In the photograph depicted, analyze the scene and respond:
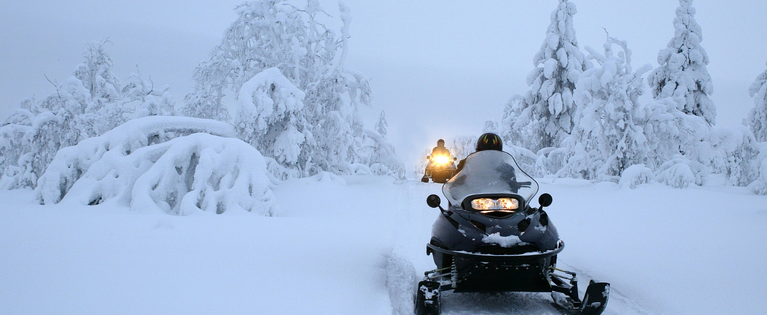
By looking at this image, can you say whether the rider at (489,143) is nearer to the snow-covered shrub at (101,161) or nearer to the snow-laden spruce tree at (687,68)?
the snow-covered shrub at (101,161)

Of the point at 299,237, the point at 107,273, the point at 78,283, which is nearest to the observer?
the point at 78,283

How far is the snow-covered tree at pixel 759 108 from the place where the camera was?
25.1 m

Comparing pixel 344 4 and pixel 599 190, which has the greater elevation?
pixel 344 4

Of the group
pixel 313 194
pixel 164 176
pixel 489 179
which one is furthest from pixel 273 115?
pixel 489 179

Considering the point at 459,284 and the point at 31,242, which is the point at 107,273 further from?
the point at 459,284

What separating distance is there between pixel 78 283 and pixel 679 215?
10.5 m

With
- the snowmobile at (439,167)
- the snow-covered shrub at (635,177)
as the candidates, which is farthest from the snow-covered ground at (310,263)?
the snowmobile at (439,167)

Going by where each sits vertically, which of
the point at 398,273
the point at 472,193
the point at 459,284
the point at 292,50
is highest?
the point at 292,50

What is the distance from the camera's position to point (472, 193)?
4.39 meters

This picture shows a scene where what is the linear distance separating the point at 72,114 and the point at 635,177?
22.7 m

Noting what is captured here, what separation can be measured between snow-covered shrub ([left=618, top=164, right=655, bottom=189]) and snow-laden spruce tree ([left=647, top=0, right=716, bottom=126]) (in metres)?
11.4

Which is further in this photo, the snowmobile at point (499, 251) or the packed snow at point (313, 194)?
the packed snow at point (313, 194)

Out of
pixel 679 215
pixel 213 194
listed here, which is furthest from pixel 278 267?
pixel 679 215

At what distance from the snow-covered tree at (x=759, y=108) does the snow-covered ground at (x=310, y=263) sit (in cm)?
2156
